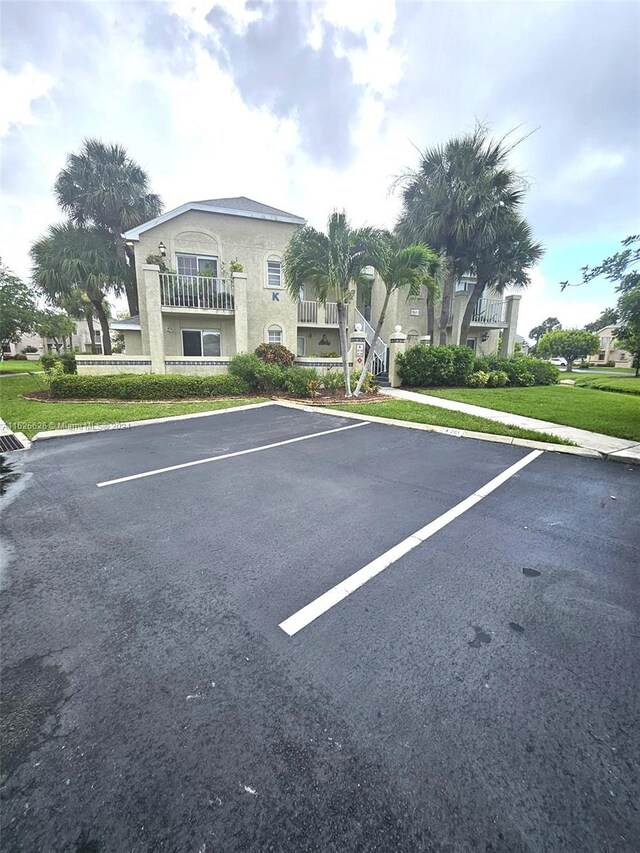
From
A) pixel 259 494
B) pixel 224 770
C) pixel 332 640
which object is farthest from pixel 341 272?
pixel 224 770

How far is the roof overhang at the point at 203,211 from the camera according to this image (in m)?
15.1

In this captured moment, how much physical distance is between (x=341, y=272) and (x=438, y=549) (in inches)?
378

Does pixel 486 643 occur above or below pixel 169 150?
below

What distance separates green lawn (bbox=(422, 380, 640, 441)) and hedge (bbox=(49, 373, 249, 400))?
8.79m

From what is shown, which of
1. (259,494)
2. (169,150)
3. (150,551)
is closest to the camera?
(150,551)

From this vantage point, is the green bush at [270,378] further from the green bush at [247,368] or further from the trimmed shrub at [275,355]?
the trimmed shrub at [275,355]

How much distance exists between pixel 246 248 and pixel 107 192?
30.5ft

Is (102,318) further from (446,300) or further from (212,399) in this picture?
(446,300)

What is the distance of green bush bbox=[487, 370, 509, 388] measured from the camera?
15859 mm

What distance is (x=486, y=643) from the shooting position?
2.21 m

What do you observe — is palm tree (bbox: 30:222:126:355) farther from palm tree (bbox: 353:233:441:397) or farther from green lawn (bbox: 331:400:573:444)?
green lawn (bbox: 331:400:573:444)

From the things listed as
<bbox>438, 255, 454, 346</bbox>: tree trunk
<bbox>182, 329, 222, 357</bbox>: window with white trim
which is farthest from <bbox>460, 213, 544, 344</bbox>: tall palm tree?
<bbox>182, 329, 222, 357</bbox>: window with white trim

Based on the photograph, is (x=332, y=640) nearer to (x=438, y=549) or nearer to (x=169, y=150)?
(x=438, y=549)

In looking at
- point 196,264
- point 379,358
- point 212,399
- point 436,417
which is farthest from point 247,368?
point 379,358
